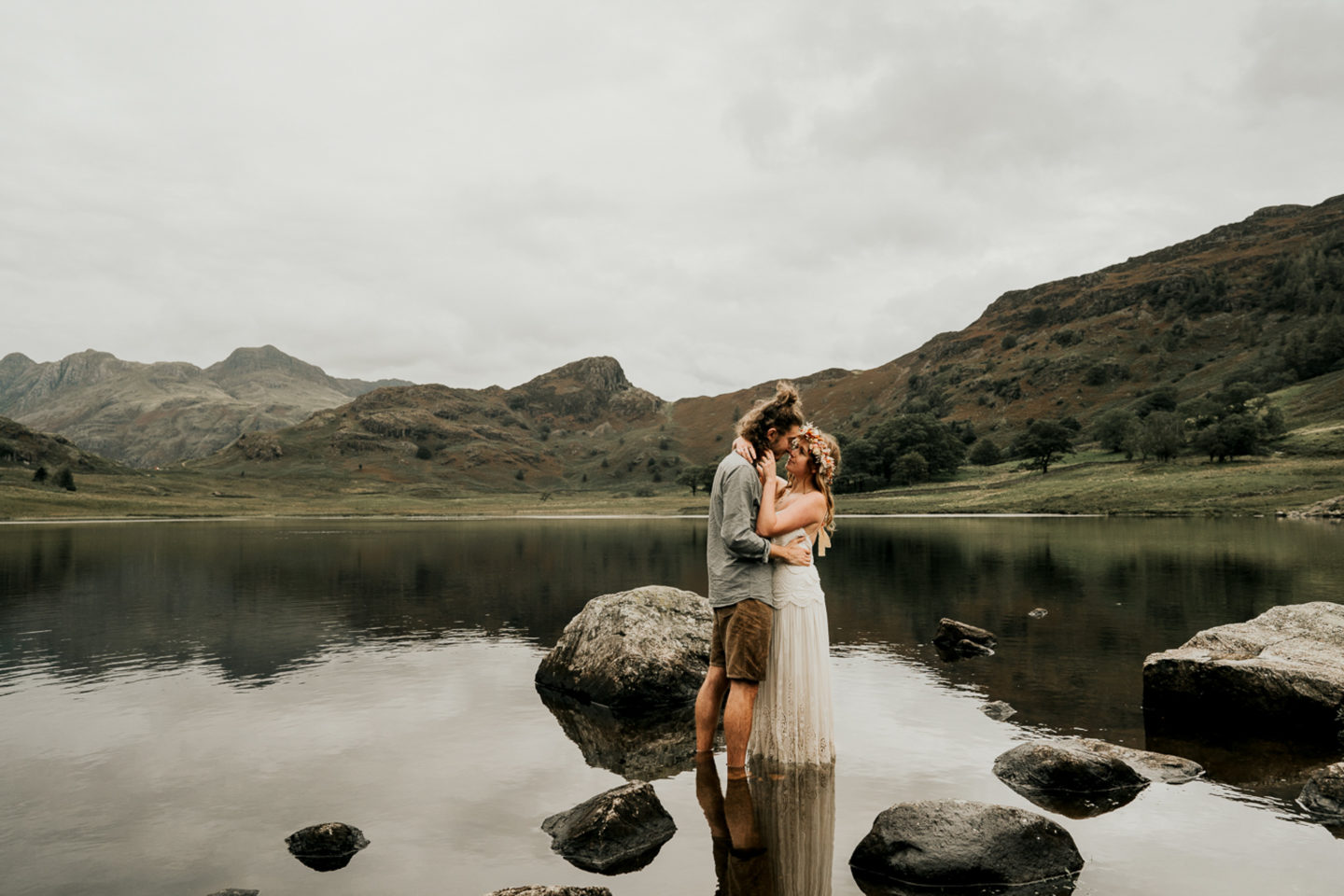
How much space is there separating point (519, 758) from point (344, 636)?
512 inches

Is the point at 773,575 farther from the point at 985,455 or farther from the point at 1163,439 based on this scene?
the point at 985,455

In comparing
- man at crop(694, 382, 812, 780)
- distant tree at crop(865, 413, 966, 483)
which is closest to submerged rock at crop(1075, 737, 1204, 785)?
man at crop(694, 382, 812, 780)

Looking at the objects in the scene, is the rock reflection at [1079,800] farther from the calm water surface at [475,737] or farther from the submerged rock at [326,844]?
the submerged rock at [326,844]

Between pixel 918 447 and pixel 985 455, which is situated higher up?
pixel 918 447

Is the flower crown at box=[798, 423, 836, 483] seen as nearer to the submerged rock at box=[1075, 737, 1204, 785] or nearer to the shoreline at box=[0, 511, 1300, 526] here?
the submerged rock at box=[1075, 737, 1204, 785]

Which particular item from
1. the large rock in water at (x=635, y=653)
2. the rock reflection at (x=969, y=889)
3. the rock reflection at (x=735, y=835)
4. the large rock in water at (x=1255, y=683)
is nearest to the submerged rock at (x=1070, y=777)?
the rock reflection at (x=969, y=889)

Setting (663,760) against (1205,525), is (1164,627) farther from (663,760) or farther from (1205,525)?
(1205,525)

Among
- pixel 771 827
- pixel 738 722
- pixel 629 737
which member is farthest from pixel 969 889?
pixel 629 737

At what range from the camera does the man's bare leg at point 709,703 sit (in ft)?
32.5

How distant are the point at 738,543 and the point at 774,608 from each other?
3.71 ft

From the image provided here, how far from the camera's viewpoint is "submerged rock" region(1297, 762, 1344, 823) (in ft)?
27.9

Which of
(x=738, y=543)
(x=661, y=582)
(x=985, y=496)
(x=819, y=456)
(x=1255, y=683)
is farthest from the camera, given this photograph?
(x=985, y=496)

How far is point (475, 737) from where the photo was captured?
482 inches

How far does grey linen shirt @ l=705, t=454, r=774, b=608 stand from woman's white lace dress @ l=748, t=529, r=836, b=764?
0.30m
